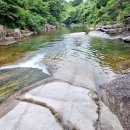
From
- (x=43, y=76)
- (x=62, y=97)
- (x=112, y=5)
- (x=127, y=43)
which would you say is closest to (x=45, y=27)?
(x=112, y=5)

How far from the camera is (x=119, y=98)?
5.48 metres

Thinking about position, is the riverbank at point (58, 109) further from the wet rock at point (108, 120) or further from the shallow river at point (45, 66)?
the shallow river at point (45, 66)

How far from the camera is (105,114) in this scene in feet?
18.5

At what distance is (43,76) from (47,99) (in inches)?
111

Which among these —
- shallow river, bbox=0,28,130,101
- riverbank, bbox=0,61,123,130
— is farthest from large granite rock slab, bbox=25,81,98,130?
shallow river, bbox=0,28,130,101

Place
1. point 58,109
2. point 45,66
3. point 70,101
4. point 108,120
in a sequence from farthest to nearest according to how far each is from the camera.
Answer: point 45,66 → point 70,101 → point 58,109 → point 108,120

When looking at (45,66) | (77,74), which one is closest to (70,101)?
(77,74)

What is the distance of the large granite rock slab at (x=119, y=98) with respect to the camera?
517 centimetres

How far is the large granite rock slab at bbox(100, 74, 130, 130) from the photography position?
5.17 metres

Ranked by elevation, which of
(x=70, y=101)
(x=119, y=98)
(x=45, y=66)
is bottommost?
(x=45, y=66)

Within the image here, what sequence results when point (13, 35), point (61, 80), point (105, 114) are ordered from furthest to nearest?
point (13, 35) → point (61, 80) → point (105, 114)

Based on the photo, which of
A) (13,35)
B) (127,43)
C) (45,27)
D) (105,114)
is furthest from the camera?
(45,27)

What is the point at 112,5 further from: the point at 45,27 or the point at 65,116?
the point at 65,116

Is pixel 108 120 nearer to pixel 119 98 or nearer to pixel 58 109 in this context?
pixel 119 98
